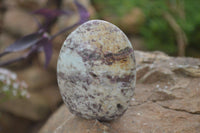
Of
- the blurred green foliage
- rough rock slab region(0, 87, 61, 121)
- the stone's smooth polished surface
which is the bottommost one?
rough rock slab region(0, 87, 61, 121)

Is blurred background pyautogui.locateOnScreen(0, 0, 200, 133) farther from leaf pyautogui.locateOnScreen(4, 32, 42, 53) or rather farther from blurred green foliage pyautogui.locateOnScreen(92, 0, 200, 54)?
leaf pyautogui.locateOnScreen(4, 32, 42, 53)

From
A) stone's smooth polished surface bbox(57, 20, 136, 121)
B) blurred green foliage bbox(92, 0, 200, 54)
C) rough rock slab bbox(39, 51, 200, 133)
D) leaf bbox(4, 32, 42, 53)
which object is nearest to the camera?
stone's smooth polished surface bbox(57, 20, 136, 121)

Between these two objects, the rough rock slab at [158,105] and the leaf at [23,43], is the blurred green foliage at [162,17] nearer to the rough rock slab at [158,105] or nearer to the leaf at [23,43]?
the rough rock slab at [158,105]

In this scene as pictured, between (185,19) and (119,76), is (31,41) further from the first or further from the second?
(185,19)

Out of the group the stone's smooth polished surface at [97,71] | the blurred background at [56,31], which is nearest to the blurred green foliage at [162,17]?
the blurred background at [56,31]

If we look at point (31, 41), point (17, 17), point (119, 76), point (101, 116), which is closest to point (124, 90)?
point (119, 76)

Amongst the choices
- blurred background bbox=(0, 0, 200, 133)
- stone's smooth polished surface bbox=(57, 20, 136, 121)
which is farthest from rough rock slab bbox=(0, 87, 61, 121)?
stone's smooth polished surface bbox=(57, 20, 136, 121)

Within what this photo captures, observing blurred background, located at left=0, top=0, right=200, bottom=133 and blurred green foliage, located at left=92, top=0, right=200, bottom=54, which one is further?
blurred green foliage, located at left=92, top=0, right=200, bottom=54
